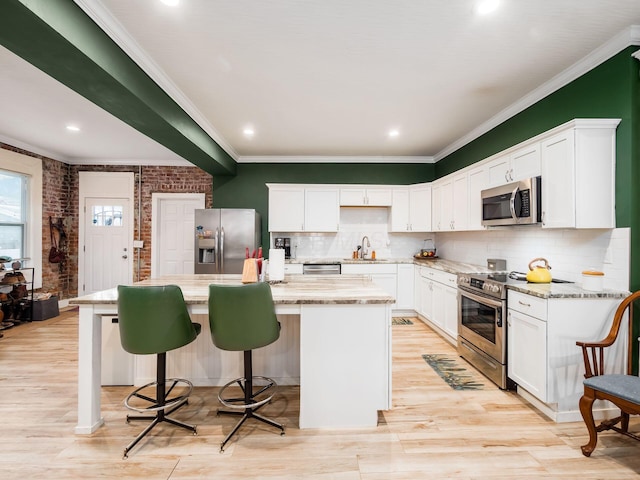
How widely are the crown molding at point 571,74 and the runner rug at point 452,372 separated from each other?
2.82 meters

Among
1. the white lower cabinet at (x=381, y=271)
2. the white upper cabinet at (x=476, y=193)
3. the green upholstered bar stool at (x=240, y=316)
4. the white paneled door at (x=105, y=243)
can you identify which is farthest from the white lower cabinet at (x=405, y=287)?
the white paneled door at (x=105, y=243)

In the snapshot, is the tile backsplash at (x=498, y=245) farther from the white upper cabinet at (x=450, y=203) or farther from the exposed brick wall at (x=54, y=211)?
the exposed brick wall at (x=54, y=211)

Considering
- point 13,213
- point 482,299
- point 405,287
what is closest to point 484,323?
point 482,299

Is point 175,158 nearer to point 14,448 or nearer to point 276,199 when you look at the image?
point 276,199

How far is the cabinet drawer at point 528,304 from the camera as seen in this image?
241 centimetres

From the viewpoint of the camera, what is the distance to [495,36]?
2.39 meters

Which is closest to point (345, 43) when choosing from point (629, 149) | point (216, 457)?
point (629, 149)

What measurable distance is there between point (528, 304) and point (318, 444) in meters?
1.87

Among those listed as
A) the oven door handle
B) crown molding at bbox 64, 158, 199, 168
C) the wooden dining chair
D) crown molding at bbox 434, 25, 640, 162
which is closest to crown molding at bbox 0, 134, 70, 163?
crown molding at bbox 64, 158, 199, 168

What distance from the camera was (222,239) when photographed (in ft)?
16.8

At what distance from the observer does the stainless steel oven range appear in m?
2.87

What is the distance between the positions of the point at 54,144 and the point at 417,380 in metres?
6.29

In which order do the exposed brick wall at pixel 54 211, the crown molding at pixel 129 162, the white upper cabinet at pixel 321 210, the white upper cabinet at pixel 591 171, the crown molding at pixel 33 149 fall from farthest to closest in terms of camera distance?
the crown molding at pixel 129 162, the exposed brick wall at pixel 54 211, the white upper cabinet at pixel 321 210, the crown molding at pixel 33 149, the white upper cabinet at pixel 591 171

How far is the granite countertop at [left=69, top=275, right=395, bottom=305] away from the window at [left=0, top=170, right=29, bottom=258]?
12.9 ft
